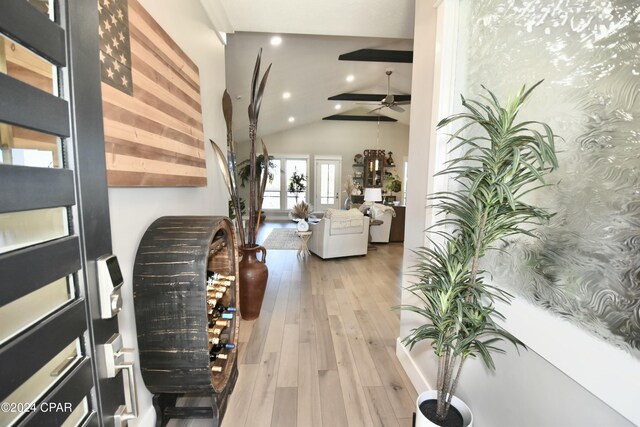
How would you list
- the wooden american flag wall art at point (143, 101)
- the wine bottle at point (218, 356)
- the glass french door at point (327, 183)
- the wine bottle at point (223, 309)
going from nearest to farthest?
1. the wooden american flag wall art at point (143, 101)
2. the wine bottle at point (218, 356)
3. the wine bottle at point (223, 309)
4. the glass french door at point (327, 183)

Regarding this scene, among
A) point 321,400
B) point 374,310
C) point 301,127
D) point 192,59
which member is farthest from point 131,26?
point 301,127

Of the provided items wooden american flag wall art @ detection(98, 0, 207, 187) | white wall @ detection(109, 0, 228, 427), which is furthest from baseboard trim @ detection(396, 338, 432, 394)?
wooden american flag wall art @ detection(98, 0, 207, 187)

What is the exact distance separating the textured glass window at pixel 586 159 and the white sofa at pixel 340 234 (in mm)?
3717

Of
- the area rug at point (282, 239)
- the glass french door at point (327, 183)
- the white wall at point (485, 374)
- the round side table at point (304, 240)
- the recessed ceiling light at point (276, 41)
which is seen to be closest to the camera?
the white wall at point (485, 374)

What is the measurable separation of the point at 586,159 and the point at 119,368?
57.8 inches

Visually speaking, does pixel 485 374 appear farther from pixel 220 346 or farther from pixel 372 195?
pixel 372 195

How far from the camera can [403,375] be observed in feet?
6.72

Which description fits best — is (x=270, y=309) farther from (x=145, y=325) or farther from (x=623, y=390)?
(x=623, y=390)

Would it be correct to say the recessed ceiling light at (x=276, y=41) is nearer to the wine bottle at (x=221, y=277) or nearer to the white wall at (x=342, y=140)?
the wine bottle at (x=221, y=277)

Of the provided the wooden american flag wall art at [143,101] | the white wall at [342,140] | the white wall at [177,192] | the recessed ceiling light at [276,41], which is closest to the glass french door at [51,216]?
the wooden american flag wall art at [143,101]

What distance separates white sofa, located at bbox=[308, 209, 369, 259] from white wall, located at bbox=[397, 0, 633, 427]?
2.71 meters

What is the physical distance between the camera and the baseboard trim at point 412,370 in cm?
180

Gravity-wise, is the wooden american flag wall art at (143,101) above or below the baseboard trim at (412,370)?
above

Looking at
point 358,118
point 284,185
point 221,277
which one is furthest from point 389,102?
point 284,185
